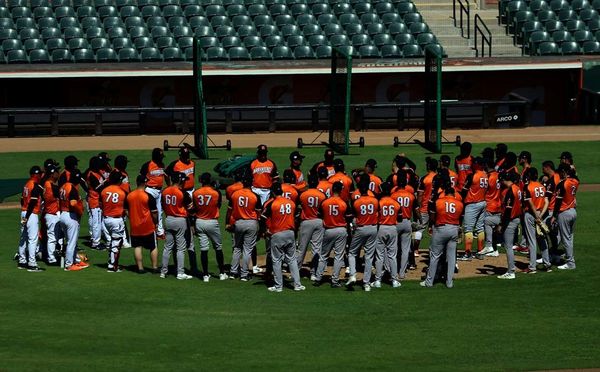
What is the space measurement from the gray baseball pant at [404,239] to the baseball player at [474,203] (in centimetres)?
221

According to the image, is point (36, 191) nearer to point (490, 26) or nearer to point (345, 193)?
point (345, 193)

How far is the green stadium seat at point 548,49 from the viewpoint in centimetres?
4781

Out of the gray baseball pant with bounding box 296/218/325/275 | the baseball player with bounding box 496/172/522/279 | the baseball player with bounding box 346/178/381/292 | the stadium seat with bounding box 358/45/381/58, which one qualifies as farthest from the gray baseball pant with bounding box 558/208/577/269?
the stadium seat with bounding box 358/45/381/58

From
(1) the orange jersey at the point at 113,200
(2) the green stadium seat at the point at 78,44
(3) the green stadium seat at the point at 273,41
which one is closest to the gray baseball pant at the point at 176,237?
(1) the orange jersey at the point at 113,200

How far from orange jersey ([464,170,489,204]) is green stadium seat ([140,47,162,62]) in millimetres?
22894

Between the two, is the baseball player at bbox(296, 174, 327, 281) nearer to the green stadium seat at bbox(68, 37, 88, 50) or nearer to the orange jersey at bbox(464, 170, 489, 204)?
the orange jersey at bbox(464, 170, 489, 204)

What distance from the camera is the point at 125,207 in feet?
80.5

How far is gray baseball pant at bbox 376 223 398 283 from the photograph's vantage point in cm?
2319

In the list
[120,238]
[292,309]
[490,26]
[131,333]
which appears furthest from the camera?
[490,26]

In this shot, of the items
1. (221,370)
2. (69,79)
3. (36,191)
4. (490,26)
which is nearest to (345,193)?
(36,191)

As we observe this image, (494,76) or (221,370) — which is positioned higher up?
(494,76)

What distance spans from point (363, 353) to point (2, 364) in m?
5.09

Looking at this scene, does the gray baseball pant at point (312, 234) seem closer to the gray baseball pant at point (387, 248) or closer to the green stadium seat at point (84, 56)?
the gray baseball pant at point (387, 248)

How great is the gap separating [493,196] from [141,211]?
695 centimetres
